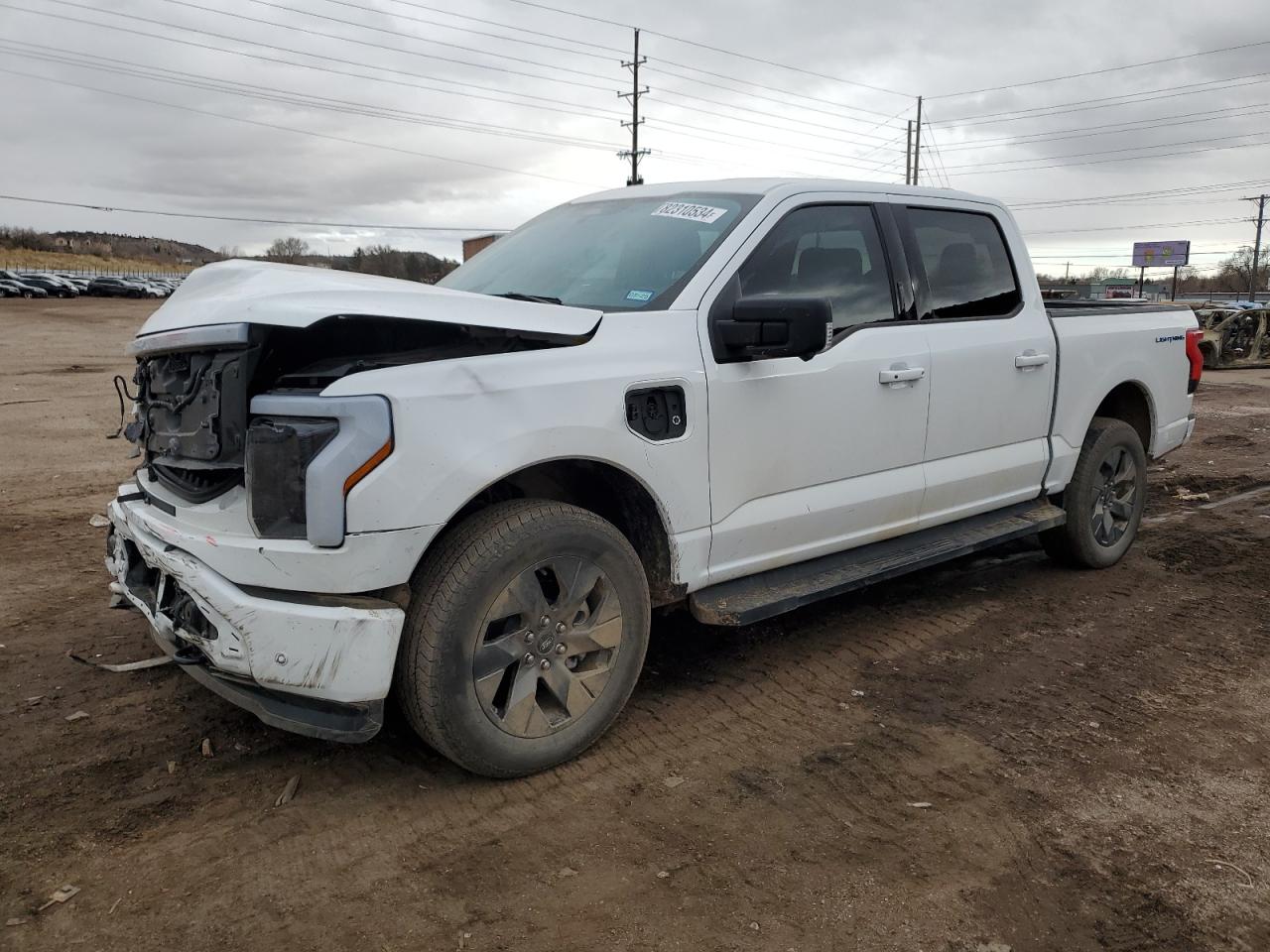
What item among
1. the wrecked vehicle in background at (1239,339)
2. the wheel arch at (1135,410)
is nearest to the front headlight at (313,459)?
the wheel arch at (1135,410)

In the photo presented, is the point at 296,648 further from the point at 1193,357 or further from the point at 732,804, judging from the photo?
the point at 1193,357

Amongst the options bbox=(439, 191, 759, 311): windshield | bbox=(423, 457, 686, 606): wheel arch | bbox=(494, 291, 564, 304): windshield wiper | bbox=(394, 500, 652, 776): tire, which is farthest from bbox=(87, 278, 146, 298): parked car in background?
bbox=(394, 500, 652, 776): tire

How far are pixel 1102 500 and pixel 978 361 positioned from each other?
5.17 feet

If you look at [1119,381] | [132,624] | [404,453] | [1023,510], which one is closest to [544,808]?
[404,453]

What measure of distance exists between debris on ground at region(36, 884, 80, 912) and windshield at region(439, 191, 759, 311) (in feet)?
7.66

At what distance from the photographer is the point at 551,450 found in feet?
10.1

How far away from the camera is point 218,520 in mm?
2965

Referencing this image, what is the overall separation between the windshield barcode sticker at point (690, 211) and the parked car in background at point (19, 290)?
57.1 meters

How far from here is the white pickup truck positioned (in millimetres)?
2791

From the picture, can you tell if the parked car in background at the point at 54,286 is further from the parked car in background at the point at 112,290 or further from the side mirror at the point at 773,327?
the side mirror at the point at 773,327

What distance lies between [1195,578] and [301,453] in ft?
16.0

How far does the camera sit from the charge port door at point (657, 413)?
3.29 meters

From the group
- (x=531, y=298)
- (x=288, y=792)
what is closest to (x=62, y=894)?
(x=288, y=792)

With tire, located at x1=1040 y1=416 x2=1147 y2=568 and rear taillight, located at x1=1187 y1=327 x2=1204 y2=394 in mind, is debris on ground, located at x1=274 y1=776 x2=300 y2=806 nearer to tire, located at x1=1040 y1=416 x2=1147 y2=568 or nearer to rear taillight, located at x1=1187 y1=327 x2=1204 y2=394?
tire, located at x1=1040 y1=416 x2=1147 y2=568
